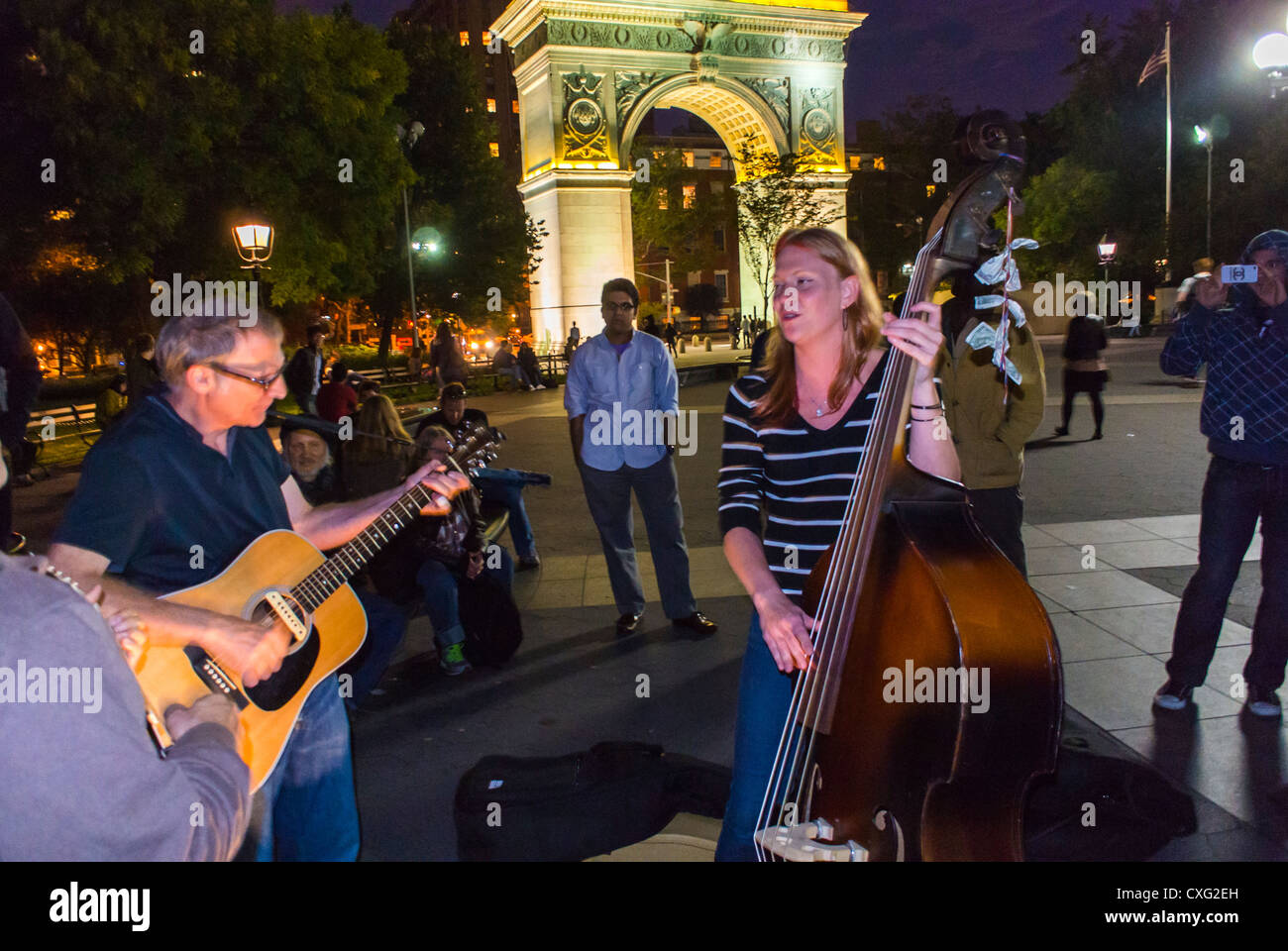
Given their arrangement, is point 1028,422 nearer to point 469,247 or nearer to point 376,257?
point 376,257

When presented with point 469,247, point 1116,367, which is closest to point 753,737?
point 1116,367

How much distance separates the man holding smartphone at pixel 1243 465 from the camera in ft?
14.0

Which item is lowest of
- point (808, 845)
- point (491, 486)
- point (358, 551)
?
point (808, 845)

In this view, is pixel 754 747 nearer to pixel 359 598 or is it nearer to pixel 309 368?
pixel 359 598

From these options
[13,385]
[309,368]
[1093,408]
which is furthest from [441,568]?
[1093,408]

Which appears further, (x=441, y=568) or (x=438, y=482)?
(x=441, y=568)

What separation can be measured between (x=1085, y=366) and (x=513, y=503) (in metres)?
9.19

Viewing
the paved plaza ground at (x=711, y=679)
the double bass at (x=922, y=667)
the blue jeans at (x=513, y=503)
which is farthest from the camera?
the blue jeans at (x=513, y=503)

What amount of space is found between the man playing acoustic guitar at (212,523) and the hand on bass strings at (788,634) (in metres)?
1.37

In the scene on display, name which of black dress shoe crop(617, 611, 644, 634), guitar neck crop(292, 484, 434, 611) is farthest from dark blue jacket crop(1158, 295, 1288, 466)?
guitar neck crop(292, 484, 434, 611)

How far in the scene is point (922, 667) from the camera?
204cm

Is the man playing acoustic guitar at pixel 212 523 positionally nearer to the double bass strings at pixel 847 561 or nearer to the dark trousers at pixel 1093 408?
the double bass strings at pixel 847 561

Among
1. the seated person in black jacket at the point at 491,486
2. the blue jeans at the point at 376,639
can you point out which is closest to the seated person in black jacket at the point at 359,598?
the blue jeans at the point at 376,639

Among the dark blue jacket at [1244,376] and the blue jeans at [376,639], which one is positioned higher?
the dark blue jacket at [1244,376]
